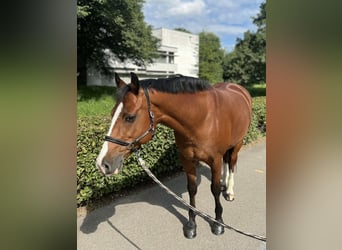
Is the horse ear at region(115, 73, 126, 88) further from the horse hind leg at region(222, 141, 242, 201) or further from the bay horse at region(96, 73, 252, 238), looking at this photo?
the horse hind leg at region(222, 141, 242, 201)

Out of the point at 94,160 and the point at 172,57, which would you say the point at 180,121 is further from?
the point at 172,57

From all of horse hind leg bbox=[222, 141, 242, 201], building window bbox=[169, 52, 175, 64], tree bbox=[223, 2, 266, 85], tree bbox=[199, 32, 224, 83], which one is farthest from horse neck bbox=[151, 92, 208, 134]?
building window bbox=[169, 52, 175, 64]

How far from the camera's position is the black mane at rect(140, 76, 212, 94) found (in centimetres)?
233

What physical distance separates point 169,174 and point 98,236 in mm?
2245

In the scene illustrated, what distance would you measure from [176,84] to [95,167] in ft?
5.88

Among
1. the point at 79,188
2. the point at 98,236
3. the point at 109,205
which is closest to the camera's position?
the point at 98,236

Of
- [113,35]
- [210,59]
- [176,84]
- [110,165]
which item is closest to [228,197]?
[176,84]

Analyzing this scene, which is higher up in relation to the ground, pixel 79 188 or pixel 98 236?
pixel 79 188
